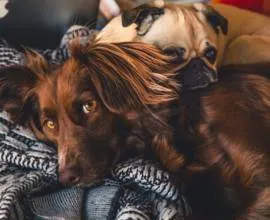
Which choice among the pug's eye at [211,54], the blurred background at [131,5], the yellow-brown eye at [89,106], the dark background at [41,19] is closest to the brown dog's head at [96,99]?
the yellow-brown eye at [89,106]

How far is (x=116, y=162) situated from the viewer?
1.36 metres

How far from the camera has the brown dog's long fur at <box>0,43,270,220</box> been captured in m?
1.28

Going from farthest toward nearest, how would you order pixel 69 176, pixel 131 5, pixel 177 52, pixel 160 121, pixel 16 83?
1. pixel 131 5
2. pixel 177 52
3. pixel 16 83
4. pixel 160 121
5. pixel 69 176

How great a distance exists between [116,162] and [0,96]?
0.38 metres

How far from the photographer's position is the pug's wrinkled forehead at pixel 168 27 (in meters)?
1.67

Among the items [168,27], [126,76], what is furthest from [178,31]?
[126,76]

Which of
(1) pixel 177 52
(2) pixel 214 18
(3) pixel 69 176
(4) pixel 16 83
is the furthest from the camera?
(2) pixel 214 18

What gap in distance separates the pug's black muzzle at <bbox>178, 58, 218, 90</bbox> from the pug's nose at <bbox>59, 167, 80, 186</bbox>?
1.21ft

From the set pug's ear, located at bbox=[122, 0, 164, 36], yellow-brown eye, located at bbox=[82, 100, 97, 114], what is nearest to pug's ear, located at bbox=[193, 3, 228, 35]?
pug's ear, located at bbox=[122, 0, 164, 36]

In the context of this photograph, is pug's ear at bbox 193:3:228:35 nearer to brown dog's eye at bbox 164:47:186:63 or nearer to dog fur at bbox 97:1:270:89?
dog fur at bbox 97:1:270:89

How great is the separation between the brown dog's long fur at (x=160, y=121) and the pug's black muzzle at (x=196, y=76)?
0.03 meters

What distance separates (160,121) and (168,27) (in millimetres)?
428

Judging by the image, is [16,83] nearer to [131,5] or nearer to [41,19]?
[41,19]

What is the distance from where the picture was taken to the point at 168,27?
1707 mm
